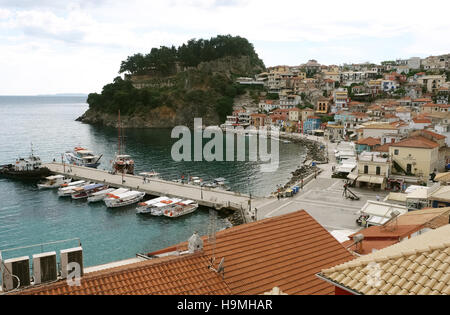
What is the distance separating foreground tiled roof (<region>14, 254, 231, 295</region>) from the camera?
288 inches

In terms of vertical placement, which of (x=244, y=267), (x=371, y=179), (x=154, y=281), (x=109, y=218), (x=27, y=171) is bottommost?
(x=109, y=218)

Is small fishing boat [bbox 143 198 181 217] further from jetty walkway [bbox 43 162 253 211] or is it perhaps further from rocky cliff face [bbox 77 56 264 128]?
rocky cliff face [bbox 77 56 264 128]

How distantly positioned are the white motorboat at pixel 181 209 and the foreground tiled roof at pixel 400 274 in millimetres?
27603

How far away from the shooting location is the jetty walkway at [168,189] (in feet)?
113

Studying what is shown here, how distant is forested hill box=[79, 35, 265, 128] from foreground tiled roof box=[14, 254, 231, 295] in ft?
334

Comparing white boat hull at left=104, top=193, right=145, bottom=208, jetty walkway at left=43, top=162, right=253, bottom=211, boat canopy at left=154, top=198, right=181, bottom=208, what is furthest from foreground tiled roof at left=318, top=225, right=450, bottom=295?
white boat hull at left=104, top=193, right=145, bottom=208

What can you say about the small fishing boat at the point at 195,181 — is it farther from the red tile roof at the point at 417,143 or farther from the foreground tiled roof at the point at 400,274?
the foreground tiled roof at the point at 400,274

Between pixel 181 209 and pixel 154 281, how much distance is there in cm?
2542

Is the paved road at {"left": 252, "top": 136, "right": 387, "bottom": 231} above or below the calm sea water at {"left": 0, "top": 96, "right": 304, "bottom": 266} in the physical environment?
above

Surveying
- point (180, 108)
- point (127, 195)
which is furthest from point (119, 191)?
point (180, 108)

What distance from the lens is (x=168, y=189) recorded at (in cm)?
3928

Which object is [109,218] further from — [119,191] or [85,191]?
[85,191]
